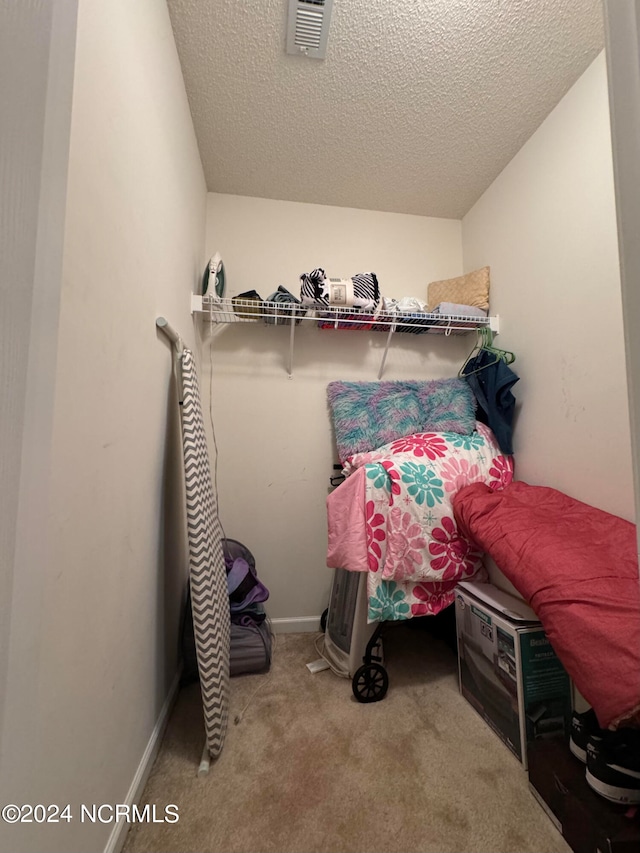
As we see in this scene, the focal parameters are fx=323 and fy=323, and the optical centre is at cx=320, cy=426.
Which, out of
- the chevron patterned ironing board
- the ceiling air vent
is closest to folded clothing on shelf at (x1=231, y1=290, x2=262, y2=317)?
the chevron patterned ironing board

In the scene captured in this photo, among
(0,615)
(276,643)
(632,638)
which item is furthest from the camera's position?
(276,643)

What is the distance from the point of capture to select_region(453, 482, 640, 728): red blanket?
71 centimetres

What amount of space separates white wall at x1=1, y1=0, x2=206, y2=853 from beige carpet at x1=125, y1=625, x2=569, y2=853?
0.20 m

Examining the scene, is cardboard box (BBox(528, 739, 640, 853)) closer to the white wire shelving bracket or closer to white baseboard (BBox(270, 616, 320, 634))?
white baseboard (BBox(270, 616, 320, 634))

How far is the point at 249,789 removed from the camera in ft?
3.19

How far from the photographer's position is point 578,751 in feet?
2.92

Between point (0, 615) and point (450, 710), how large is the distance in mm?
1551

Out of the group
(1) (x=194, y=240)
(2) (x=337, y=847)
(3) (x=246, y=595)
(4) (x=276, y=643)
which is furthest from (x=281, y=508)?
(1) (x=194, y=240)

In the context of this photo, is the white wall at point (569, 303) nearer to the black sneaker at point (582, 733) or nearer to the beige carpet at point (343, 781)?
the black sneaker at point (582, 733)

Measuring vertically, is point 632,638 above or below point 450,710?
above

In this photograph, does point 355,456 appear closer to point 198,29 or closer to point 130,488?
point 130,488

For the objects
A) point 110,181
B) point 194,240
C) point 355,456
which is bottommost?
point 355,456

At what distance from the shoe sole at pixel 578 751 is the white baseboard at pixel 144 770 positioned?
47.9 inches

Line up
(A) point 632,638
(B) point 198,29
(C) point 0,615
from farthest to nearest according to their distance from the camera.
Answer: (B) point 198,29
(A) point 632,638
(C) point 0,615
